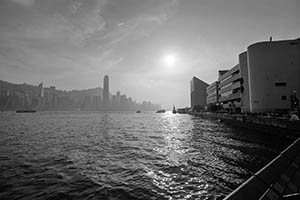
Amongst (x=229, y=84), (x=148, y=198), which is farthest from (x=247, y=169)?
(x=229, y=84)

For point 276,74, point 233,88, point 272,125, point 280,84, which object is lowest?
point 272,125

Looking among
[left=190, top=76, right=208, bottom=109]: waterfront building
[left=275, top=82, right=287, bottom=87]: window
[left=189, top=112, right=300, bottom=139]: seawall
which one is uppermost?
[left=190, top=76, right=208, bottom=109]: waterfront building

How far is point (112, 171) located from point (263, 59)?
59519 millimetres

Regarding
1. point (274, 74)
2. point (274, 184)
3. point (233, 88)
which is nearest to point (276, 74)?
point (274, 74)

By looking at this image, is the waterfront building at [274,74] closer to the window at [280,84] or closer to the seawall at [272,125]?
the window at [280,84]

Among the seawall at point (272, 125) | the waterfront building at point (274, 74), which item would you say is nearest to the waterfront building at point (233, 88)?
the waterfront building at point (274, 74)

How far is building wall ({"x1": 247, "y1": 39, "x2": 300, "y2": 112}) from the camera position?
4831 centimetres

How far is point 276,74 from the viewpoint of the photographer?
1924 inches

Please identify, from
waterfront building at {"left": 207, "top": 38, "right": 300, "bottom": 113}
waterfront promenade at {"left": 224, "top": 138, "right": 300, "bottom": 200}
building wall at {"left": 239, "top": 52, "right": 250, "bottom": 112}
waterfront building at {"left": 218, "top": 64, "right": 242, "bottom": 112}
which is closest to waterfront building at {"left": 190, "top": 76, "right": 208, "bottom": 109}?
waterfront building at {"left": 218, "top": 64, "right": 242, "bottom": 112}

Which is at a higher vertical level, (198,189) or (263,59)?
(263,59)

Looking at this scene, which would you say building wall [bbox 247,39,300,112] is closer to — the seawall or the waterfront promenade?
the seawall

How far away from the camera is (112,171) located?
1034 centimetres

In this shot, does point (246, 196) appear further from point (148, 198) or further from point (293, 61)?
point (293, 61)

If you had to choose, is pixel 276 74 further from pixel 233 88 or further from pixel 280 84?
pixel 233 88
